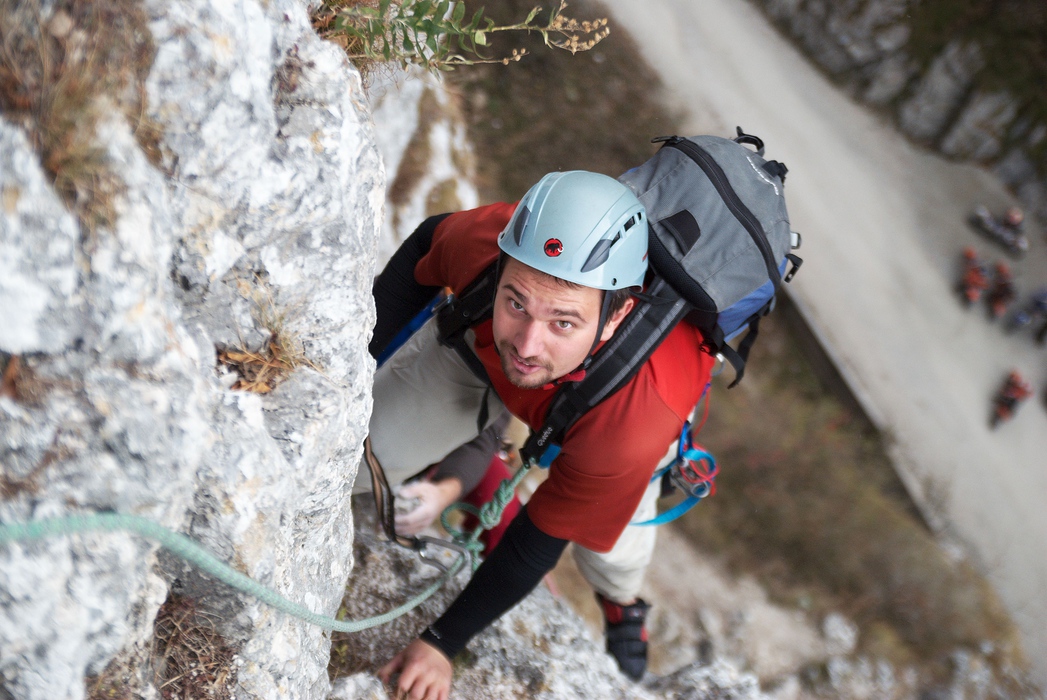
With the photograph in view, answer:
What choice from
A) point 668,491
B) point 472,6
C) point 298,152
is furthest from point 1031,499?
point 298,152

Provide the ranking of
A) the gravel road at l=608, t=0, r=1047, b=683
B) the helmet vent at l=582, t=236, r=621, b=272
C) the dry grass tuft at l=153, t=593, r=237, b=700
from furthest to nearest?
the gravel road at l=608, t=0, r=1047, b=683 → the helmet vent at l=582, t=236, r=621, b=272 → the dry grass tuft at l=153, t=593, r=237, b=700

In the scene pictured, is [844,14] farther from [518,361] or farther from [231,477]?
[231,477]

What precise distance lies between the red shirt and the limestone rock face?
3.39 feet

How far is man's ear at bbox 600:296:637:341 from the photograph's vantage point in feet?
11.0

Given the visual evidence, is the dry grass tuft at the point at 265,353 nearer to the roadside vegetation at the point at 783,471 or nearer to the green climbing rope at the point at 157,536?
the green climbing rope at the point at 157,536

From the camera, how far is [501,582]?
345 centimetres

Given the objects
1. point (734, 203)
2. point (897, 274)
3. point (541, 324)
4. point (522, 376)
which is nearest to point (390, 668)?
point (522, 376)

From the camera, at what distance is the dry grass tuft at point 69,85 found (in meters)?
1.48

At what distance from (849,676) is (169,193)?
930 cm

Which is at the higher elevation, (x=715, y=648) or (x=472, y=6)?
(x=472, y=6)

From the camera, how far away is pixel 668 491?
4684 mm

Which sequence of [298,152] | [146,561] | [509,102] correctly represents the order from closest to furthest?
[146,561]
[298,152]
[509,102]

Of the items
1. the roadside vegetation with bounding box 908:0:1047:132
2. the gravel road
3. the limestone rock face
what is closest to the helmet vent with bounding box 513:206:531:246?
the limestone rock face

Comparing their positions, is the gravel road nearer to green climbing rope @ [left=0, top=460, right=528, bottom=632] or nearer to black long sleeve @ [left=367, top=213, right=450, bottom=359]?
black long sleeve @ [left=367, top=213, right=450, bottom=359]
